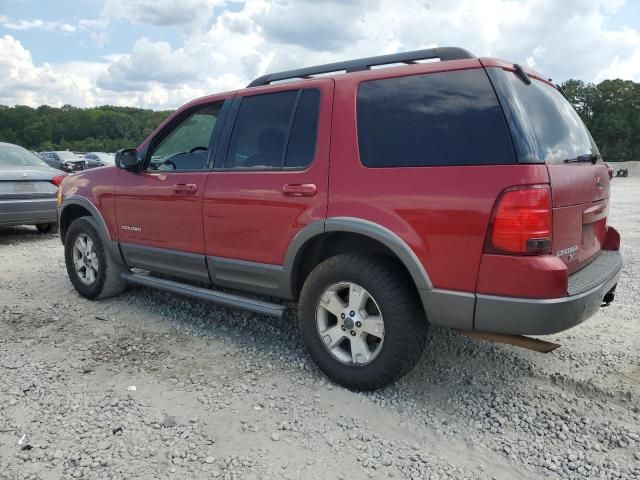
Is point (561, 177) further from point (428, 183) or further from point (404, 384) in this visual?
point (404, 384)

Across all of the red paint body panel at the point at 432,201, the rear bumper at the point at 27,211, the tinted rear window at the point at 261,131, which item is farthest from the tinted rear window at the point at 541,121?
the rear bumper at the point at 27,211

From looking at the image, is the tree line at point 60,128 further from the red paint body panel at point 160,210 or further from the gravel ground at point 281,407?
the gravel ground at point 281,407

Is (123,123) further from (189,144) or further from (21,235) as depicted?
(189,144)

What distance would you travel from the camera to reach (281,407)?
310 cm

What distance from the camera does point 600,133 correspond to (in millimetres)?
69000

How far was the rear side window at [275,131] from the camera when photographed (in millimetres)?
3479

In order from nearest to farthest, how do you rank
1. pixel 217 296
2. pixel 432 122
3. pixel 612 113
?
pixel 432 122 < pixel 217 296 < pixel 612 113

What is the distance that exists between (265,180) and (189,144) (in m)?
1.10

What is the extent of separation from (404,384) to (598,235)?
1622 millimetres

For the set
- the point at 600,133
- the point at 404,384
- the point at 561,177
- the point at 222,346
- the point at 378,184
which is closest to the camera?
the point at 561,177

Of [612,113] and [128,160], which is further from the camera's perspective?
[612,113]

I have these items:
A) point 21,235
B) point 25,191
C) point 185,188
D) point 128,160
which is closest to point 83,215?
point 128,160

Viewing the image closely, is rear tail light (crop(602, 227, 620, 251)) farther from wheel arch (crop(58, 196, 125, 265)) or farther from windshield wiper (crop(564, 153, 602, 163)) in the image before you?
wheel arch (crop(58, 196, 125, 265))

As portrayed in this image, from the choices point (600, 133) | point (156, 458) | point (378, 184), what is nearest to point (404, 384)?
point (378, 184)
